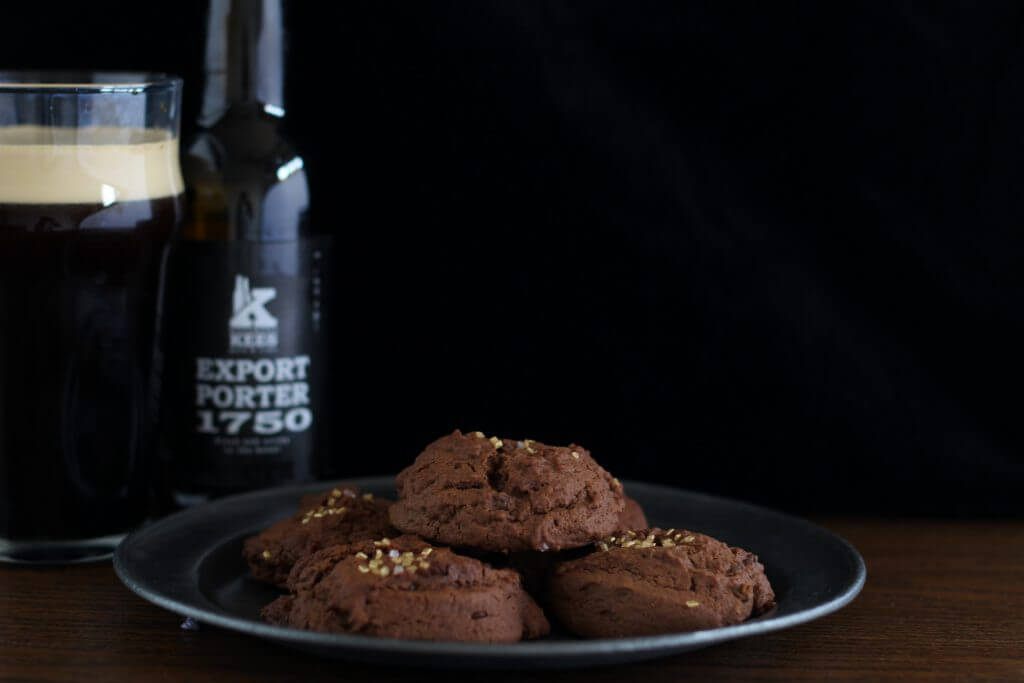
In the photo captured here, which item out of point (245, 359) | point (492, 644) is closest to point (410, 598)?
point (492, 644)

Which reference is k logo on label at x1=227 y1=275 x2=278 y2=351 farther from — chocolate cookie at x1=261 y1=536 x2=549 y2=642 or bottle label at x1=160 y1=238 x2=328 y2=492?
chocolate cookie at x1=261 y1=536 x2=549 y2=642

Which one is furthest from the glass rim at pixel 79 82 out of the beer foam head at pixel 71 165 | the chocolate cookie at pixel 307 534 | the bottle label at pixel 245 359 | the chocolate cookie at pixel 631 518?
the chocolate cookie at pixel 631 518

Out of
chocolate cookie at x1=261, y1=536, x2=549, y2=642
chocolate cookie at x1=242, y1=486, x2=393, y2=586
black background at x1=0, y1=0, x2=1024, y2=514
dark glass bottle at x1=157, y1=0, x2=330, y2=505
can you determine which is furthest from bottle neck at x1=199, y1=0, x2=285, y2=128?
chocolate cookie at x1=261, y1=536, x2=549, y2=642

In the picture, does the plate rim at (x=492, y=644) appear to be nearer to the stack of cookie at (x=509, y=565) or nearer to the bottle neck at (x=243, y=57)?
the stack of cookie at (x=509, y=565)

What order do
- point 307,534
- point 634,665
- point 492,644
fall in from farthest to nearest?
point 307,534 → point 634,665 → point 492,644

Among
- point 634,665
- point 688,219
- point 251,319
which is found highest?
point 688,219

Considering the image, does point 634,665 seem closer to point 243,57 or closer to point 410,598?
point 410,598

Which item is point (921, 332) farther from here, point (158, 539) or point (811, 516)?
point (158, 539)

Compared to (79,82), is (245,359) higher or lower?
lower
